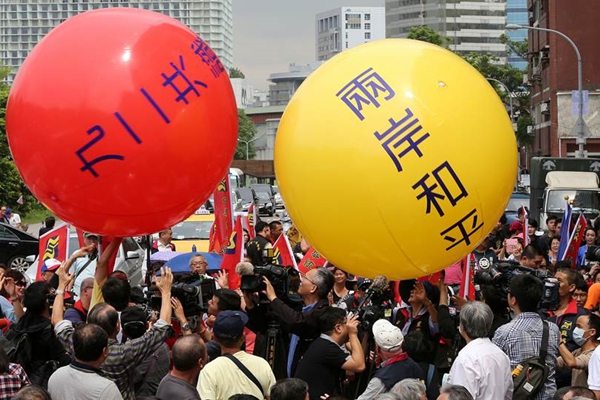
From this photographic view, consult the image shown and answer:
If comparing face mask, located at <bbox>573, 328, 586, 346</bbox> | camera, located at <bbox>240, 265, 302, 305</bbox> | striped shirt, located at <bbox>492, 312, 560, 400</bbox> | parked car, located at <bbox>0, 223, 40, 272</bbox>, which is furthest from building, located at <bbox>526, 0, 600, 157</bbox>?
striped shirt, located at <bbox>492, 312, 560, 400</bbox>

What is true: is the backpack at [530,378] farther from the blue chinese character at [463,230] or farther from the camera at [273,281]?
the camera at [273,281]

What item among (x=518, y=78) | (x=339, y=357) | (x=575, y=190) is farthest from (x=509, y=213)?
(x=518, y=78)

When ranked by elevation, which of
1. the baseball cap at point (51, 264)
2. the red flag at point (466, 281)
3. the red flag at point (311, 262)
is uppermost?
the red flag at point (466, 281)

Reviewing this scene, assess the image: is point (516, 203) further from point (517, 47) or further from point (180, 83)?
point (517, 47)

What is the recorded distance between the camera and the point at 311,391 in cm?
684

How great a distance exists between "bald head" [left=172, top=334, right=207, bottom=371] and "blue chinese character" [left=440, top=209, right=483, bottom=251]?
1.61 m

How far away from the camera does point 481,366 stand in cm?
627

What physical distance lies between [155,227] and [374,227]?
1420mm

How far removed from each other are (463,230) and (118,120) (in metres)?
2.10

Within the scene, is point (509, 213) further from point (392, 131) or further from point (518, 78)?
point (518, 78)

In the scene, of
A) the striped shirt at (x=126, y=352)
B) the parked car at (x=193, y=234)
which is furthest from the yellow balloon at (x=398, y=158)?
the parked car at (x=193, y=234)

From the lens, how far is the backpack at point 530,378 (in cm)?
651

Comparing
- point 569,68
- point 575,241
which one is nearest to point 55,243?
point 575,241

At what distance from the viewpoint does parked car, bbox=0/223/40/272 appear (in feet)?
77.1
